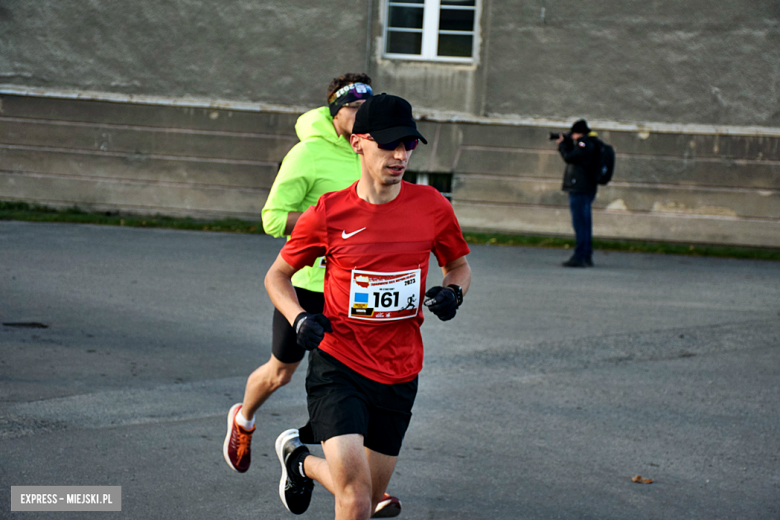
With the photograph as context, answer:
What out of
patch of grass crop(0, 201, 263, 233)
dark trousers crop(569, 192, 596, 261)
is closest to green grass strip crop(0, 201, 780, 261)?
patch of grass crop(0, 201, 263, 233)

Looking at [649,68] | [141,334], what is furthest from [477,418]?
[649,68]

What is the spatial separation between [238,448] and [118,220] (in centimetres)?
1165

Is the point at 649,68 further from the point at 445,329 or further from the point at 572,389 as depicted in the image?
the point at 572,389

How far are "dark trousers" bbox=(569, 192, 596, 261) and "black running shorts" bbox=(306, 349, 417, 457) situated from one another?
920 centimetres

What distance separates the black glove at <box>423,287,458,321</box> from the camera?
312 centimetres

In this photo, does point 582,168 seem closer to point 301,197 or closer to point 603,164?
point 603,164

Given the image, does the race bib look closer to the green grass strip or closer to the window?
the green grass strip

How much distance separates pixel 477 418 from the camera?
5.34 metres

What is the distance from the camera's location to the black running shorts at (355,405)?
122 inches

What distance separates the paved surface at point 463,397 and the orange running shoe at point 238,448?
65mm

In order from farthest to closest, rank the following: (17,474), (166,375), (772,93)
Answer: (772,93)
(166,375)
(17,474)

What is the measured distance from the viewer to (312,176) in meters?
4.38

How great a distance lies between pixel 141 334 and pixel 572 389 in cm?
365

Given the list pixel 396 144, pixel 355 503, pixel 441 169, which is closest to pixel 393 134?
pixel 396 144
